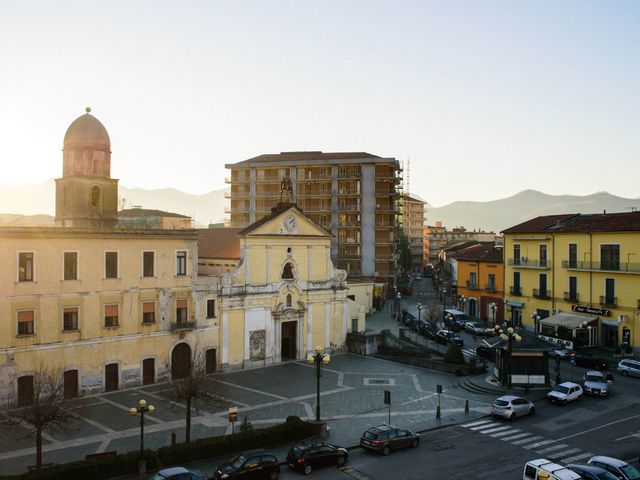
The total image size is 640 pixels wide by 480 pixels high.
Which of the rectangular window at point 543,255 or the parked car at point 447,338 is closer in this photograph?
the parked car at point 447,338

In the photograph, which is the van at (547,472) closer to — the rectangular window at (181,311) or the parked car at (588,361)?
the parked car at (588,361)

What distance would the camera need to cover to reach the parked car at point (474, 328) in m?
62.4

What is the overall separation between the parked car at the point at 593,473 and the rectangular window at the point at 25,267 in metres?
33.0

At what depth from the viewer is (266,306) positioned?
5009 cm

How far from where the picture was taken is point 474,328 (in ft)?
208

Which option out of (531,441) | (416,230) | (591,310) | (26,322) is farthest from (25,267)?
(416,230)

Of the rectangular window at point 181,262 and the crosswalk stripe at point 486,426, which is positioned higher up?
the rectangular window at point 181,262

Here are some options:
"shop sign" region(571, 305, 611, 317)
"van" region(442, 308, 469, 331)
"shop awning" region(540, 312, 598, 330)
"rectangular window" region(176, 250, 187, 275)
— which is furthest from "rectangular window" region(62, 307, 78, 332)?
"shop sign" region(571, 305, 611, 317)

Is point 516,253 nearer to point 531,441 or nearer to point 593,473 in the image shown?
point 531,441

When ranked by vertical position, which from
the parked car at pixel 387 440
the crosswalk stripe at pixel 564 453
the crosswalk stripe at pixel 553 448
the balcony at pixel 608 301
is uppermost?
the balcony at pixel 608 301

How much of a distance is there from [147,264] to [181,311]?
465 cm

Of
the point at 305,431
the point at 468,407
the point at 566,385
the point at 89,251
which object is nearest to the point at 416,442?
the point at 305,431

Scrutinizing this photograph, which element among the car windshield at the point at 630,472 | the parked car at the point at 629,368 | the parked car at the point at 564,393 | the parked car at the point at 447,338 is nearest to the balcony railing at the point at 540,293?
the parked car at the point at 447,338

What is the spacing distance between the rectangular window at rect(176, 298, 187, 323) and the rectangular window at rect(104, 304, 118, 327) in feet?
15.7
